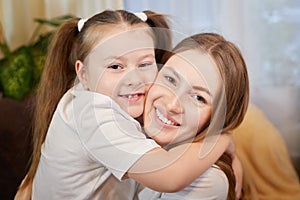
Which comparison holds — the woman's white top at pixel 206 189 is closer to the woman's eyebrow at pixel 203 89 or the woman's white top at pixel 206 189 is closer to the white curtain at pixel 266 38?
the woman's eyebrow at pixel 203 89

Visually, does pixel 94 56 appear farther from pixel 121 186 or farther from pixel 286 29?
pixel 286 29

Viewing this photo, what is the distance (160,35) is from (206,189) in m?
0.41

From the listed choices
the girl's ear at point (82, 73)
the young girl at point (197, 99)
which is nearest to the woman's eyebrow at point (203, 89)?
the young girl at point (197, 99)

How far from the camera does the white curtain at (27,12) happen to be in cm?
236

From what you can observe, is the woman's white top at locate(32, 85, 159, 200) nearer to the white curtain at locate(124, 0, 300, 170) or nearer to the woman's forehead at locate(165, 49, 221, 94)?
the woman's forehead at locate(165, 49, 221, 94)

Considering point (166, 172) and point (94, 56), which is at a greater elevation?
point (94, 56)

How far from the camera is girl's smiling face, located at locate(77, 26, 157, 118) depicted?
42.1 inches

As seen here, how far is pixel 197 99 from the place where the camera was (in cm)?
107

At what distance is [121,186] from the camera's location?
1168 millimetres

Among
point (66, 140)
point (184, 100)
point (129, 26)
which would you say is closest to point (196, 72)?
point (184, 100)

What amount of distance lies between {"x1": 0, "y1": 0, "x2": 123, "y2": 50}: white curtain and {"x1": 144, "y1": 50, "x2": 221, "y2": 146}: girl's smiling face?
1.30 m

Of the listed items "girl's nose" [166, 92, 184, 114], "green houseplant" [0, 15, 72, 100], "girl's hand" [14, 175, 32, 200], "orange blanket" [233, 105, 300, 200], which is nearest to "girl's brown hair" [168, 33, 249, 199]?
"girl's nose" [166, 92, 184, 114]

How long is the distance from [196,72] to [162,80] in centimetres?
8

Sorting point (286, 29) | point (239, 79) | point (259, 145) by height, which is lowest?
point (259, 145)
